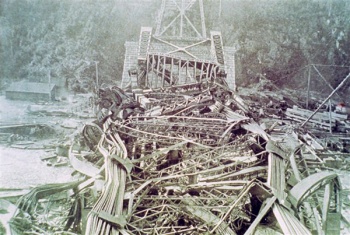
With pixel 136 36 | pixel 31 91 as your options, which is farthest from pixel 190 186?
pixel 136 36

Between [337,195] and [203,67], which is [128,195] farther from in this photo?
[203,67]

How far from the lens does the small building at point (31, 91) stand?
47.5 ft

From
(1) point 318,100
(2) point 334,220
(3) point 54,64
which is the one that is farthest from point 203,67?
(2) point 334,220

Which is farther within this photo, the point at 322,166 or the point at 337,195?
the point at 322,166

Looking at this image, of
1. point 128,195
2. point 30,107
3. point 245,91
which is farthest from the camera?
point 245,91

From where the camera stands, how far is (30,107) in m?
13.8

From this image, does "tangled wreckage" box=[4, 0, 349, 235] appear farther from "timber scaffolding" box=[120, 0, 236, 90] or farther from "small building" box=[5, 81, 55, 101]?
"small building" box=[5, 81, 55, 101]

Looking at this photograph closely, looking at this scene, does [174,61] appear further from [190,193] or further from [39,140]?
[190,193]

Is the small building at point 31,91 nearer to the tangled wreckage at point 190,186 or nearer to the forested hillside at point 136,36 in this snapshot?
→ the forested hillside at point 136,36

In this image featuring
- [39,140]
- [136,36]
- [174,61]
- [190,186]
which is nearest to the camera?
[190,186]

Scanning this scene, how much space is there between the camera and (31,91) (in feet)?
49.5

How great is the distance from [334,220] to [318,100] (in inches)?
575

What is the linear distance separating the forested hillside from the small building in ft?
4.68

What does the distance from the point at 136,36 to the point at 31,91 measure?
1076 cm
